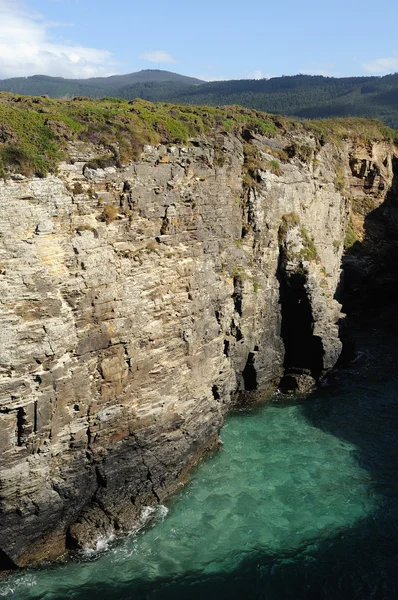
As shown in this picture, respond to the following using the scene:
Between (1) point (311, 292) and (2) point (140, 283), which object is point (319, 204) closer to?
(1) point (311, 292)

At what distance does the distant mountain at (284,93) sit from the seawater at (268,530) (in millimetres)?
65739

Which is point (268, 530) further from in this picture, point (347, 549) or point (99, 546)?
point (99, 546)

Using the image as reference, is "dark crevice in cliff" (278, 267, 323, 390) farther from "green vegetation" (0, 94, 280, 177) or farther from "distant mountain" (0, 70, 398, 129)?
"distant mountain" (0, 70, 398, 129)

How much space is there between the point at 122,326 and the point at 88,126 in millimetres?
6341

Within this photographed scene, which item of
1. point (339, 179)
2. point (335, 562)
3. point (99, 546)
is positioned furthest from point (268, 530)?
point (339, 179)

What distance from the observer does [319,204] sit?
26766 mm

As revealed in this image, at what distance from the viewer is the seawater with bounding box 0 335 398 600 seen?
45.4ft

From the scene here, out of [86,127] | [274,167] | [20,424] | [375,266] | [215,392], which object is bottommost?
[215,392]

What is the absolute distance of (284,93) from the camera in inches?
4488

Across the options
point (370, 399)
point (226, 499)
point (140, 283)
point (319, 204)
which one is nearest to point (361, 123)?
point (319, 204)

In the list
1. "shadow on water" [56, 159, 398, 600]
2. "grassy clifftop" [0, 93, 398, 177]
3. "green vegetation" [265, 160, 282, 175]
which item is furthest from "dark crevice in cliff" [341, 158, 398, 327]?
"grassy clifftop" [0, 93, 398, 177]

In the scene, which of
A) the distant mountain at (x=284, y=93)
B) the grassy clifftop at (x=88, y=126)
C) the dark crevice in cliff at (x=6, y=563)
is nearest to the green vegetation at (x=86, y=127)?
the grassy clifftop at (x=88, y=126)

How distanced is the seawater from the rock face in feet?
3.16

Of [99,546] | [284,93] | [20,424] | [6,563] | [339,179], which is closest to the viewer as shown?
[20,424]
